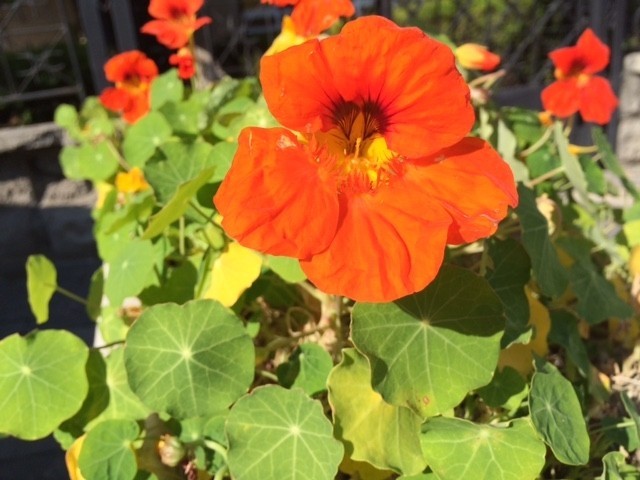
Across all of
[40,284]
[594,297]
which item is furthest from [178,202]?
[594,297]

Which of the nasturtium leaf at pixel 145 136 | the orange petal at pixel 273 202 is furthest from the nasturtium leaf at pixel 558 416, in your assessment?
the nasturtium leaf at pixel 145 136

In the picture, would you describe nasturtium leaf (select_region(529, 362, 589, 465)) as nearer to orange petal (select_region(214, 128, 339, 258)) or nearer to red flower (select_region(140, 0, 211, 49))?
orange petal (select_region(214, 128, 339, 258))

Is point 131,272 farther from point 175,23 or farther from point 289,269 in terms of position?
point 175,23

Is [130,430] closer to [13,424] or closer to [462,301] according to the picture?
[13,424]

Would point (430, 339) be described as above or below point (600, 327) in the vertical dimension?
above

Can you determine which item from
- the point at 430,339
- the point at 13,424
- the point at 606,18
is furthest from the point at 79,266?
the point at 606,18

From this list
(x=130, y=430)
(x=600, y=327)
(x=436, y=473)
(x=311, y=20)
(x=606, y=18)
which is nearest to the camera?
(x=436, y=473)

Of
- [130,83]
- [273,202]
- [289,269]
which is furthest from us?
[130,83]
